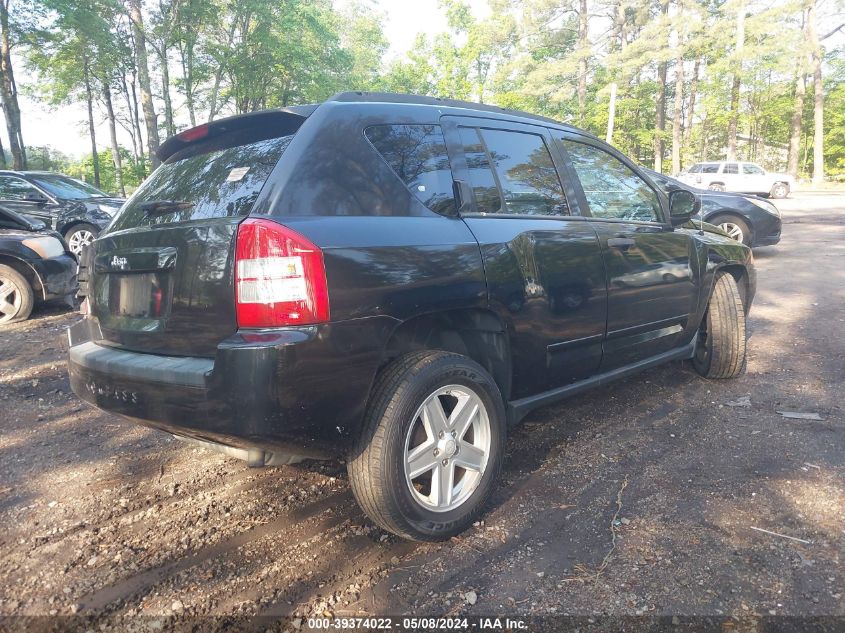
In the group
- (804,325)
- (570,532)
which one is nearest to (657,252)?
(570,532)

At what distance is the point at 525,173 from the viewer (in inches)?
119

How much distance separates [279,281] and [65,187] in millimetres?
11343

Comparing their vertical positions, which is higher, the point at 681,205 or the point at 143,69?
the point at 143,69

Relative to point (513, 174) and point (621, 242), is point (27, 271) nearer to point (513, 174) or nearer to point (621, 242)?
point (513, 174)

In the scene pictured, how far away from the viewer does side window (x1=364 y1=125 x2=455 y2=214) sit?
2424 mm

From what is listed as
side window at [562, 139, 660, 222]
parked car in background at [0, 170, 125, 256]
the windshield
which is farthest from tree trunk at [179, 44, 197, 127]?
side window at [562, 139, 660, 222]

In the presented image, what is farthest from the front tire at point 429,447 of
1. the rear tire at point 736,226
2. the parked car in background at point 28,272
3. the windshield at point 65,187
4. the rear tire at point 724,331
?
the windshield at point 65,187

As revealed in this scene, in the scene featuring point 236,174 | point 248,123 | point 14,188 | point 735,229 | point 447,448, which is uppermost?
point 14,188

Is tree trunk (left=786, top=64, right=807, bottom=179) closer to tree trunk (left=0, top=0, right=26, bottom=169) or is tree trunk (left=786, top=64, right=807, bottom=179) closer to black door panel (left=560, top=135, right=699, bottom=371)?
black door panel (left=560, top=135, right=699, bottom=371)

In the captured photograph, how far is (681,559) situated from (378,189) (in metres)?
1.90

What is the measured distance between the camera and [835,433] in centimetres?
332

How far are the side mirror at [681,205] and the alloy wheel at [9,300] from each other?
22.3 ft

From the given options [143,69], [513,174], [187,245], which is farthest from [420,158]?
[143,69]

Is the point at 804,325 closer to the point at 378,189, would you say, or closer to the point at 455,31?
the point at 378,189
